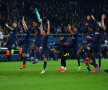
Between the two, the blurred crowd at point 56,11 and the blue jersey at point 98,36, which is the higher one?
the blurred crowd at point 56,11

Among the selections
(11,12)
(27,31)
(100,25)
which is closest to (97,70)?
(100,25)

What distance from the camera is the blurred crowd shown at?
34.7 metres

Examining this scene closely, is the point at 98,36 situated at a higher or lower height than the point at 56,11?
lower

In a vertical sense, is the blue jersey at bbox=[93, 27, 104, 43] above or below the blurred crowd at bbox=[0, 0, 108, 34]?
below

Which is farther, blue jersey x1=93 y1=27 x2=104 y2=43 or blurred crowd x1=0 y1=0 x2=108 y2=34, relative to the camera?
blurred crowd x1=0 y1=0 x2=108 y2=34

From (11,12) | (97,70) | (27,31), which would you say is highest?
(11,12)

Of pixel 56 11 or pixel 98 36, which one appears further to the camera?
pixel 56 11

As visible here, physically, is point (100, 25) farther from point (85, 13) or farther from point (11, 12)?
point (85, 13)

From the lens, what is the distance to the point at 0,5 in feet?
116

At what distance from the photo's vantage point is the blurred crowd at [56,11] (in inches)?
1366

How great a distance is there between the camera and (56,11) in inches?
1502

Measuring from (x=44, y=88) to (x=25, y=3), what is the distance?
2920 cm

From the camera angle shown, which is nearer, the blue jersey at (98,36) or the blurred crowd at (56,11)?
the blue jersey at (98,36)

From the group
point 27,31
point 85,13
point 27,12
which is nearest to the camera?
point 27,31
